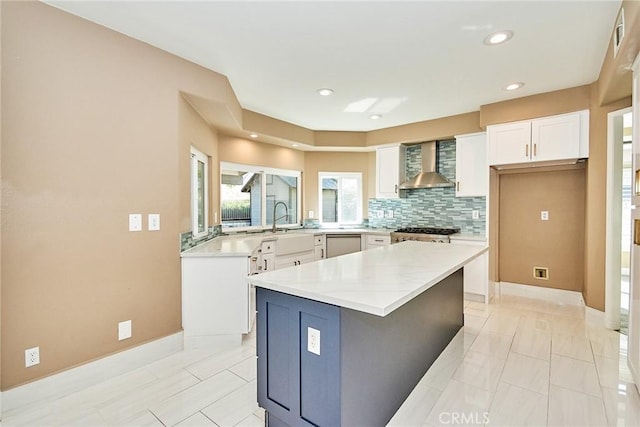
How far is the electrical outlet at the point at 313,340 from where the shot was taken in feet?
4.62

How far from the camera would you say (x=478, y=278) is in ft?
12.6

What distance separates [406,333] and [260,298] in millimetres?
A: 982

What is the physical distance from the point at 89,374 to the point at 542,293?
494 cm

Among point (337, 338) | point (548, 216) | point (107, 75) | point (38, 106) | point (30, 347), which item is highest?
point (107, 75)

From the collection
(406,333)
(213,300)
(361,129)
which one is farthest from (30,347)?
(361,129)

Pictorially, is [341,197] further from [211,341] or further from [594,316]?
[594,316]

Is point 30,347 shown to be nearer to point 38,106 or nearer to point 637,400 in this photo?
point 38,106

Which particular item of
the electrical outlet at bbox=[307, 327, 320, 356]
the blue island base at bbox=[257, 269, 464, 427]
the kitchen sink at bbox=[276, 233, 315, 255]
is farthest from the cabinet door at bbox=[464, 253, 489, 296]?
the electrical outlet at bbox=[307, 327, 320, 356]

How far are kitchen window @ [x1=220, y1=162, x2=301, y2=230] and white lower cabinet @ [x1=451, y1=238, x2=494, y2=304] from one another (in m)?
2.64

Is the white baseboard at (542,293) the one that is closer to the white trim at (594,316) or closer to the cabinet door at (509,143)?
the white trim at (594,316)

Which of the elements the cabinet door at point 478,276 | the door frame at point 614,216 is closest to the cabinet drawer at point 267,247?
the cabinet door at point 478,276

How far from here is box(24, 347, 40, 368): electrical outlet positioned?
1854 mm

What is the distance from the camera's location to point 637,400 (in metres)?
1.87

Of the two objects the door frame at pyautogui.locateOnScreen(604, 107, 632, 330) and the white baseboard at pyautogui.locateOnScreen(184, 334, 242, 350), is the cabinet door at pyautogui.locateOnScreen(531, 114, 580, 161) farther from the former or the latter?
the white baseboard at pyautogui.locateOnScreen(184, 334, 242, 350)
